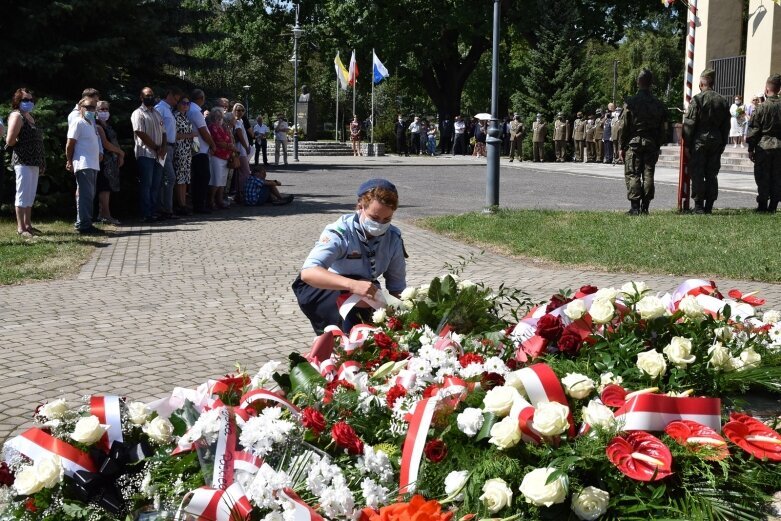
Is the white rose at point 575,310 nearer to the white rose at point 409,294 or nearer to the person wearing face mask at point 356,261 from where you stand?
the white rose at point 409,294

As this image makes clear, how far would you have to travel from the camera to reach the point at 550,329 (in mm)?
3893

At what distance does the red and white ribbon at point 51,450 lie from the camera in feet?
10.0

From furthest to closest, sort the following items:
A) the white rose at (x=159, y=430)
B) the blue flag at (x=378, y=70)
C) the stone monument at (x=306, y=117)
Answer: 1. the stone monument at (x=306, y=117)
2. the blue flag at (x=378, y=70)
3. the white rose at (x=159, y=430)

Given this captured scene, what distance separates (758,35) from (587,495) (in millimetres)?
28695

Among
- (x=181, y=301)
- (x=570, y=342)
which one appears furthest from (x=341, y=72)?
(x=570, y=342)

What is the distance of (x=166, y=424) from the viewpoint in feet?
10.7

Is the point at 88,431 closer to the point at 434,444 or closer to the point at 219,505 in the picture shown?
the point at 219,505

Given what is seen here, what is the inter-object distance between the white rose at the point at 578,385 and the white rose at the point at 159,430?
1.39 m

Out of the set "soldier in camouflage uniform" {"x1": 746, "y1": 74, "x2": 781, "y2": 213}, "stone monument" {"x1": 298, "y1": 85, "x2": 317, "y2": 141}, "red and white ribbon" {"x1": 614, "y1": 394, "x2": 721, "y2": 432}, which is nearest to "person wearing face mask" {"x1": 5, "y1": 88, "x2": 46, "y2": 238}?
"soldier in camouflage uniform" {"x1": 746, "y1": 74, "x2": 781, "y2": 213}

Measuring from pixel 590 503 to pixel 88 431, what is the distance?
1647 mm

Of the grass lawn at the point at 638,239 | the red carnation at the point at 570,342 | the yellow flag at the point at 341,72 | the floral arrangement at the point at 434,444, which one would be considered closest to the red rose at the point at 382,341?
the floral arrangement at the point at 434,444

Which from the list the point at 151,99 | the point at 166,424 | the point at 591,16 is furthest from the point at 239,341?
the point at 591,16

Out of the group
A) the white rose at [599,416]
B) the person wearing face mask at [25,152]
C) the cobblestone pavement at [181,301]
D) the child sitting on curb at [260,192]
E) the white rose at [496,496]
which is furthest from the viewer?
the child sitting on curb at [260,192]

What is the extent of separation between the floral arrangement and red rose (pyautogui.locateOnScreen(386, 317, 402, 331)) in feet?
1.64
